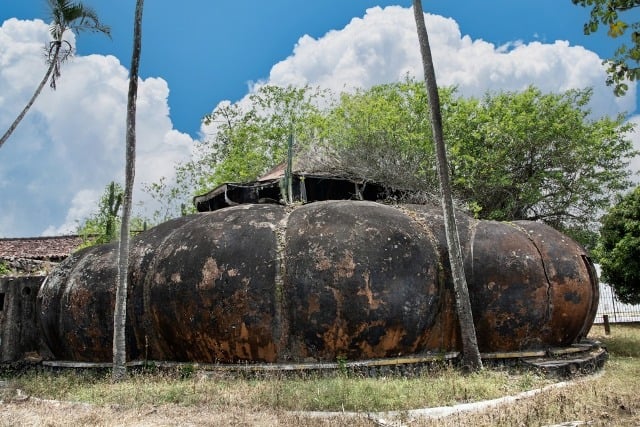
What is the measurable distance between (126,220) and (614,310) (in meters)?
25.1

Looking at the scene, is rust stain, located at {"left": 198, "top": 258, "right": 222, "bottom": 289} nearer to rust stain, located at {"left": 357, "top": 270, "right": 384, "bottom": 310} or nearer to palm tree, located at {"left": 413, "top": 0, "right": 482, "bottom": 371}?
rust stain, located at {"left": 357, "top": 270, "right": 384, "bottom": 310}

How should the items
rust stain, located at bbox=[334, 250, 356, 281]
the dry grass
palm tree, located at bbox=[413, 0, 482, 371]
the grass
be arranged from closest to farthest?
the dry grass
the grass
rust stain, located at bbox=[334, 250, 356, 281]
palm tree, located at bbox=[413, 0, 482, 371]

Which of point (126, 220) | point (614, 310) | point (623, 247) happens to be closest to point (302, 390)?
point (126, 220)

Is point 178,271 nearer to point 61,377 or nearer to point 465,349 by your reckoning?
point 61,377

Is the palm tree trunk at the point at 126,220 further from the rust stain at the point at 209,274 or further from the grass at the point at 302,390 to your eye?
the rust stain at the point at 209,274

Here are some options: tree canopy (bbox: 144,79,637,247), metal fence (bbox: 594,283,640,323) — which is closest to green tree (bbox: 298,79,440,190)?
tree canopy (bbox: 144,79,637,247)

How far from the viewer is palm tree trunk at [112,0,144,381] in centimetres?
1042

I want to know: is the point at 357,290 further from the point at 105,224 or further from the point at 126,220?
the point at 105,224

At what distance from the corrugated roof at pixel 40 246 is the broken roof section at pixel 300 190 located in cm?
1718

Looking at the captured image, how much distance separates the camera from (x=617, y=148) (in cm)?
2411

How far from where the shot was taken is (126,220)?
11.2 metres

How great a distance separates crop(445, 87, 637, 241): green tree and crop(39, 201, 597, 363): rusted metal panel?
11.8 meters

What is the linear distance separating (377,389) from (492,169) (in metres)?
17.0

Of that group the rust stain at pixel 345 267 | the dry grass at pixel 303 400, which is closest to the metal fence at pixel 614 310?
the dry grass at pixel 303 400
